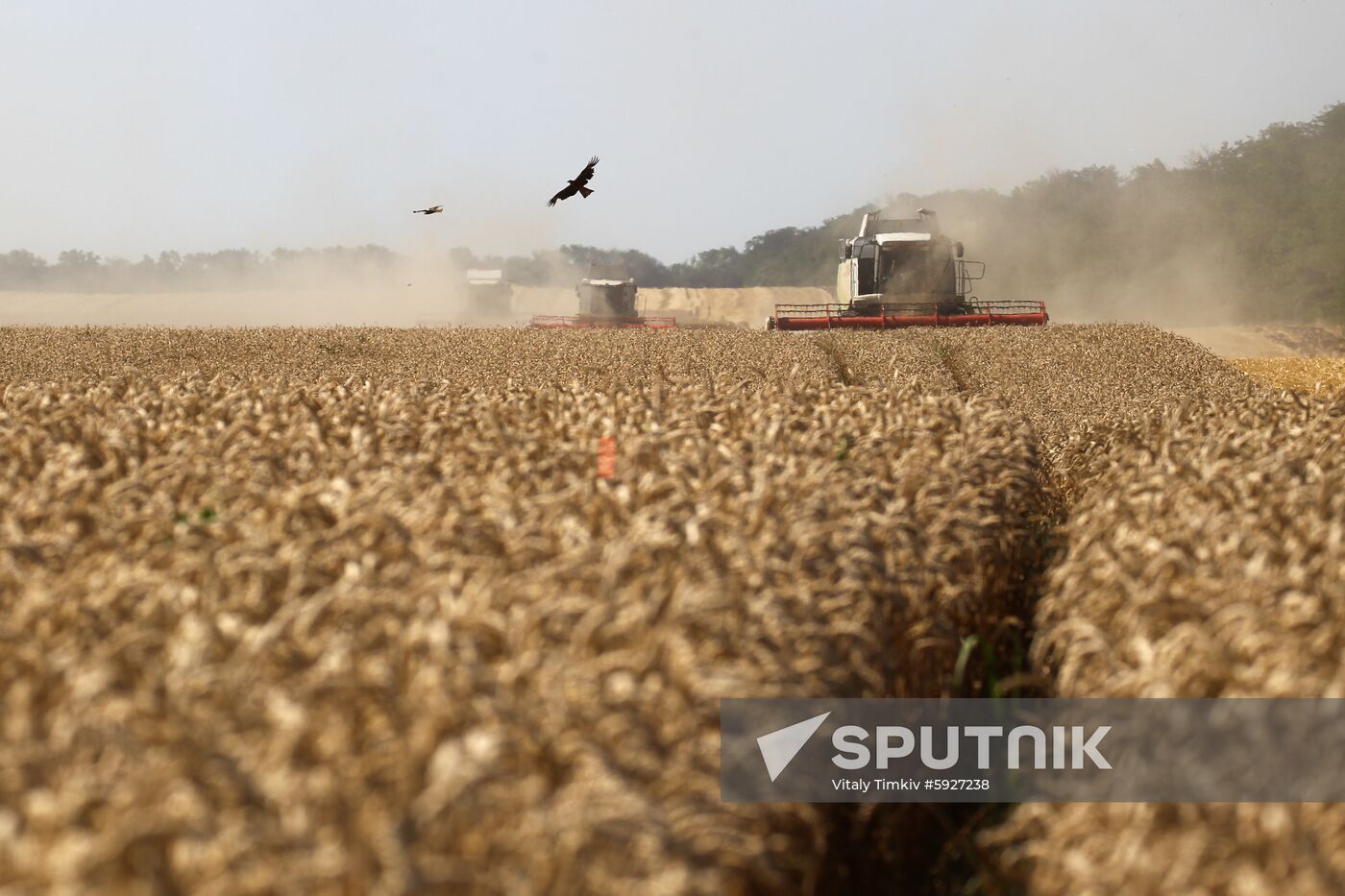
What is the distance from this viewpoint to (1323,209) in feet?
275

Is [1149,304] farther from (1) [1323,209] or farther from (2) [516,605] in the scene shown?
(2) [516,605]

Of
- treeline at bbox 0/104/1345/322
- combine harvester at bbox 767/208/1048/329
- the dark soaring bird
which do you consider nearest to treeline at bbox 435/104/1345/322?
treeline at bbox 0/104/1345/322

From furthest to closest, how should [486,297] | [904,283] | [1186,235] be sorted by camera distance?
[1186,235] < [486,297] < [904,283]

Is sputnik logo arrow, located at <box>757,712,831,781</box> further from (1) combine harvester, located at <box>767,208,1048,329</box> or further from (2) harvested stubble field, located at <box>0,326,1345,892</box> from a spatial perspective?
(1) combine harvester, located at <box>767,208,1048,329</box>

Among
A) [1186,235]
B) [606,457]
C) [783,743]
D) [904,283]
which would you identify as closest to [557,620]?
[783,743]

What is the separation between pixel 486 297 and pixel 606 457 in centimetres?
5771

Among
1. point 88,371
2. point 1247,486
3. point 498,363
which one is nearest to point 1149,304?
point 498,363

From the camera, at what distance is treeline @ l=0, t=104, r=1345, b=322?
262 feet

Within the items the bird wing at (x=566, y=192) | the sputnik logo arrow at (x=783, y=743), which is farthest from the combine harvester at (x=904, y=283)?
the sputnik logo arrow at (x=783, y=743)

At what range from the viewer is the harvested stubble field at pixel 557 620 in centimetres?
240

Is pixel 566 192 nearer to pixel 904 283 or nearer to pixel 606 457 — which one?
pixel 606 457

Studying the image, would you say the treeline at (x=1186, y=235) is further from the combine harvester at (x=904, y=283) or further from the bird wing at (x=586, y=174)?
the bird wing at (x=586, y=174)

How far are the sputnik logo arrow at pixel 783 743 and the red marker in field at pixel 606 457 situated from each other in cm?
→ 167

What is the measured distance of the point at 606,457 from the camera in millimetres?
5461
